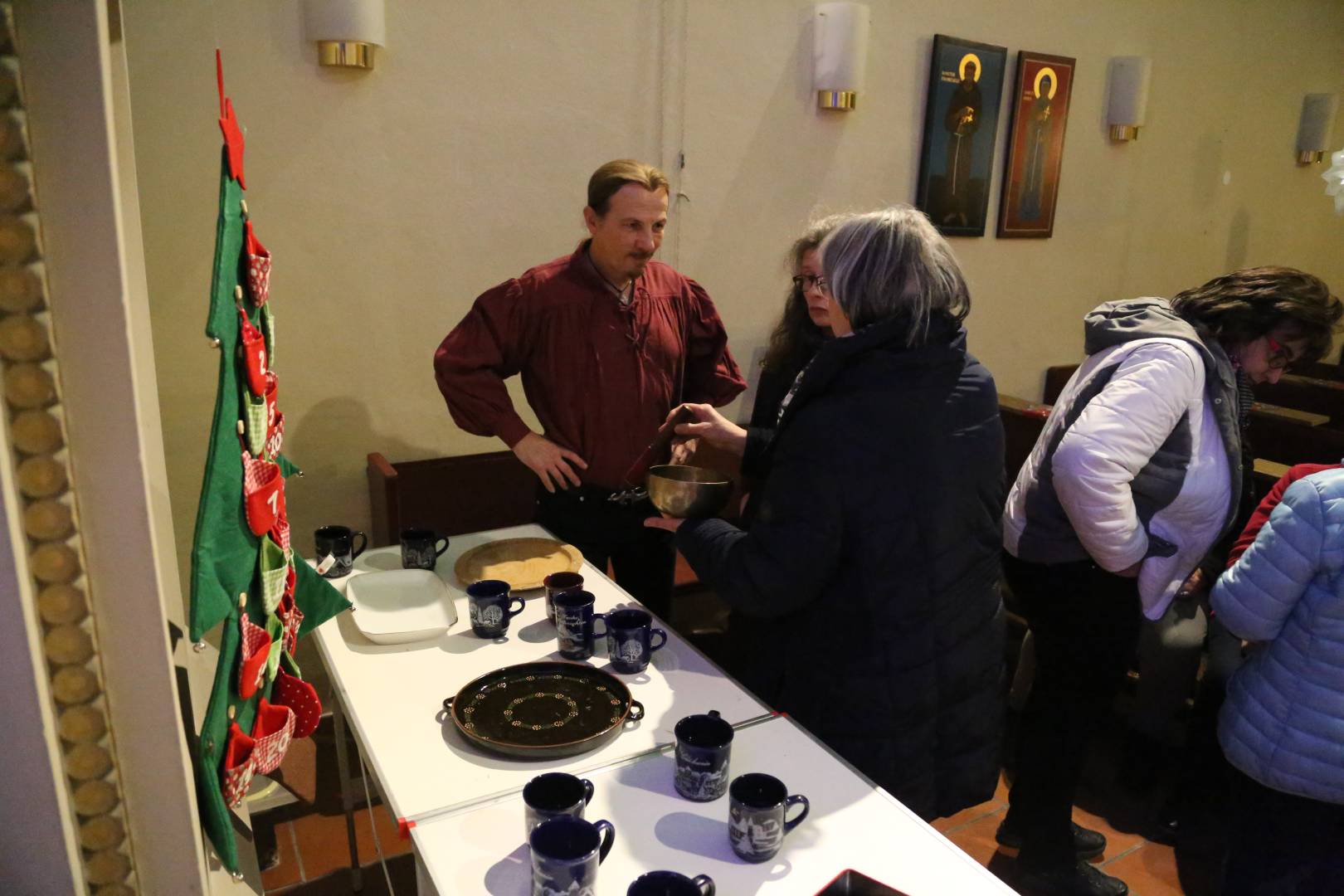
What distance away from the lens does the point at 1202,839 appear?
2.40 meters

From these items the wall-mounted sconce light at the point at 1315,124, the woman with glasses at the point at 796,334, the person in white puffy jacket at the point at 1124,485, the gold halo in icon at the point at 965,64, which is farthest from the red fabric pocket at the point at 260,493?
the wall-mounted sconce light at the point at 1315,124

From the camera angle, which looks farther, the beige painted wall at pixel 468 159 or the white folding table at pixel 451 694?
the beige painted wall at pixel 468 159

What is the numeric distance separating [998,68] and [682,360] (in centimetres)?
228

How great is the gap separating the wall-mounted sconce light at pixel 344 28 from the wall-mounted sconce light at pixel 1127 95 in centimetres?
321

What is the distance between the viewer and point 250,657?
34.8 inches

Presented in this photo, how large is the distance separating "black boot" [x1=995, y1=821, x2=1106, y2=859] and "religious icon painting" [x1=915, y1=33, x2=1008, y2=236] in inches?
90.1

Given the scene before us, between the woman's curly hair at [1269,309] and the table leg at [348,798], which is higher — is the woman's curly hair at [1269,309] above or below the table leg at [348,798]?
above

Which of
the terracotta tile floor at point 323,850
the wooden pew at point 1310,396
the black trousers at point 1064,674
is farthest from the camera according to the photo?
the wooden pew at point 1310,396

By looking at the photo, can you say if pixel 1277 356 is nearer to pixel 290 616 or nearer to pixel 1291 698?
pixel 1291 698

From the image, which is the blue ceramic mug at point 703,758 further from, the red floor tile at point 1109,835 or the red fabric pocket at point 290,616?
the red floor tile at point 1109,835

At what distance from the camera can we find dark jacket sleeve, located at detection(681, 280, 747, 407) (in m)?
2.37

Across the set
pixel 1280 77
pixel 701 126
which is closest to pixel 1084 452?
pixel 701 126

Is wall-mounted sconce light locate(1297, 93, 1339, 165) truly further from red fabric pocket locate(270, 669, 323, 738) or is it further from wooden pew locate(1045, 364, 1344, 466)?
red fabric pocket locate(270, 669, 323, 738)

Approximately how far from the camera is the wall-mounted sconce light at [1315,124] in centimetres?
475
